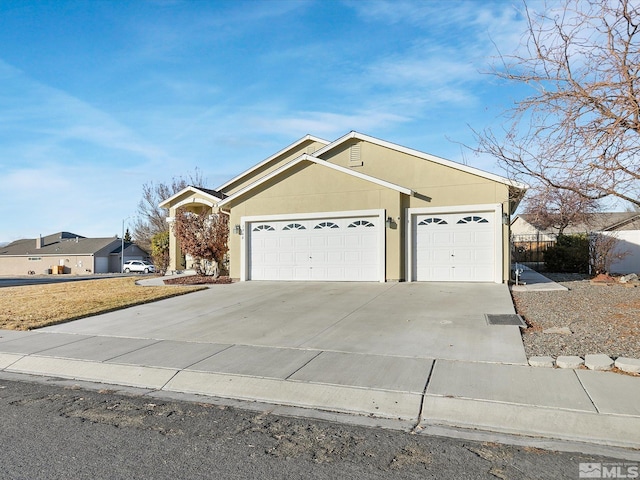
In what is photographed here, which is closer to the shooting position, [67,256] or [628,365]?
[628,365]

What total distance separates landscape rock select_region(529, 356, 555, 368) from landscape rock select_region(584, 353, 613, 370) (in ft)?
1.37

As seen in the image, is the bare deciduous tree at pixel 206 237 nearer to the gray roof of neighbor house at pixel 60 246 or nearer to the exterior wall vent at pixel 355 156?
the exterior wall vent at pixel 355 156

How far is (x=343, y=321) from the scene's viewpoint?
31.0 ft

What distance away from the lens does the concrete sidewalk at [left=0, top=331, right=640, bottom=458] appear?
15.2 feet

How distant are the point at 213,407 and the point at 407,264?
36.9 feet

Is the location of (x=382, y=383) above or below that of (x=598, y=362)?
below

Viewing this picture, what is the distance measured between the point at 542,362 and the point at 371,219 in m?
10.2

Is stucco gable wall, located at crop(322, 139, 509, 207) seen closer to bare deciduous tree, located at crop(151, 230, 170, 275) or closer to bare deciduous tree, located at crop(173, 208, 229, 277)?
bare deciduous tree, located at crop(173, 208, 229, 277)

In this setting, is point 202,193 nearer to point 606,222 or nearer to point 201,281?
point 201,281

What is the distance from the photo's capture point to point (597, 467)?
147 inches

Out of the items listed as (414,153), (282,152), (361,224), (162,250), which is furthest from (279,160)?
(414,153)

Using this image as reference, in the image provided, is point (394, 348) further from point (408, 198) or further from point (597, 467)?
point (408, 198)

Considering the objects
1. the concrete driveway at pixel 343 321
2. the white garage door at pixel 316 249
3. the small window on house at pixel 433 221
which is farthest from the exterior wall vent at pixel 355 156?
the concrete driveway at pixel 343 321

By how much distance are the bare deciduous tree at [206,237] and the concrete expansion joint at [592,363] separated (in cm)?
1499
